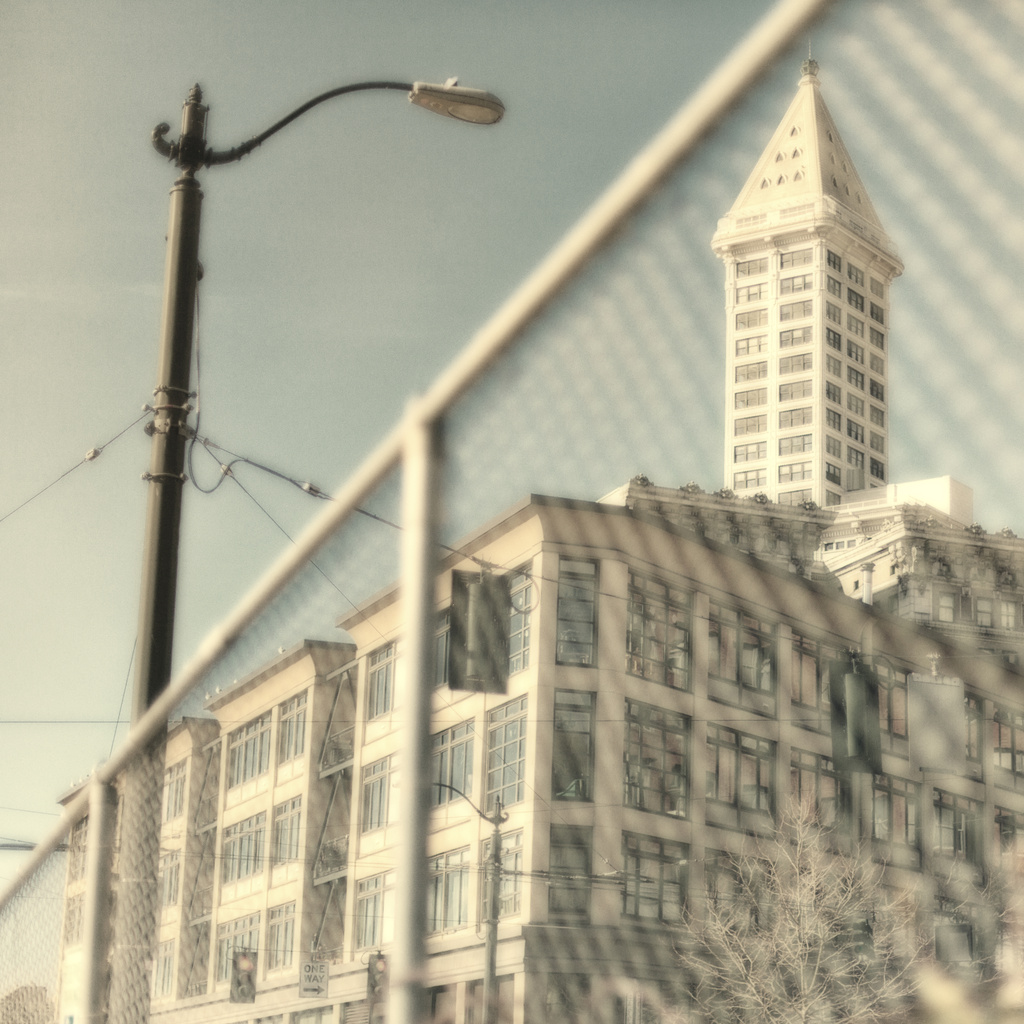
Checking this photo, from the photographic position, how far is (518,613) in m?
4.84

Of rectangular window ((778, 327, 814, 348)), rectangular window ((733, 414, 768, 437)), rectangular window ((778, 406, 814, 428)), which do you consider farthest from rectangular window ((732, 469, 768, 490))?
rectangular window ((778, 327, 814, 348))

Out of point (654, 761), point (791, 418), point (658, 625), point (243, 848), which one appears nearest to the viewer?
point (243, 848)

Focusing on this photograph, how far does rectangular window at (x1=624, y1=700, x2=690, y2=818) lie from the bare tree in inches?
125

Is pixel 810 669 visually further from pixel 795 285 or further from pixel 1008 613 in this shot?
pixel 795 285

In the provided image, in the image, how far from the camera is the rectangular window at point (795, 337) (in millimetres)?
134000

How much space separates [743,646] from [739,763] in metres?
7.10

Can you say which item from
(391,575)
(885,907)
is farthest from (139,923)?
(885,907)

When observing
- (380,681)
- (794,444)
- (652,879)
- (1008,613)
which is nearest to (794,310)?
(794,444)

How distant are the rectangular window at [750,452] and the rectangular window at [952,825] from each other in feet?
396

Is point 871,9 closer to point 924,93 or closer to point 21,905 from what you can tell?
point 924,93

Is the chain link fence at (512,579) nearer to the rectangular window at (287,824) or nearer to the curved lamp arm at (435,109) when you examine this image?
the rectangular window at (287,824)

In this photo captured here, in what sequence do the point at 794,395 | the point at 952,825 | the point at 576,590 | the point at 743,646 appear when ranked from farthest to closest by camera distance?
the point at 794,395 < the point at 952,825 < the point at 743,646 < the point at 576,590

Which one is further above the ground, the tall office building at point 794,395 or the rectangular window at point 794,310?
the rectangular window at point 794,310

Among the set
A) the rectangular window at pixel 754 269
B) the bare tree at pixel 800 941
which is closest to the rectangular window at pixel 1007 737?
the bare tree at pixel 800 941
